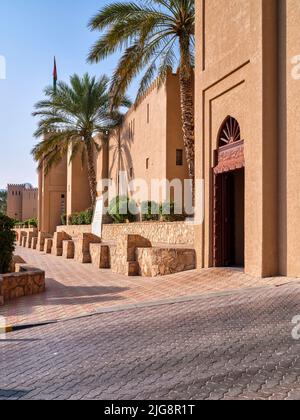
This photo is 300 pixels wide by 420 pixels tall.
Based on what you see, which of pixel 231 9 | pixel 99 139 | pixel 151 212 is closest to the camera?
pixel 231 9

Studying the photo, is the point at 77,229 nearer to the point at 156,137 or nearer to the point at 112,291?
the point at 156,137

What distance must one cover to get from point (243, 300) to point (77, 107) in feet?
69.6

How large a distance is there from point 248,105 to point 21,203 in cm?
5247

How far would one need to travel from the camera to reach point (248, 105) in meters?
9.66

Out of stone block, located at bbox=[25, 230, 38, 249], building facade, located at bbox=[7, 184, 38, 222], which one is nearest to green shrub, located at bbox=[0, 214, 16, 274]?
stone block, located at bbox=[25, 230, 38, 249]

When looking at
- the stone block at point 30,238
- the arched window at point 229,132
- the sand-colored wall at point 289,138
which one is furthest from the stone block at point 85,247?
the stone block at point 30,238

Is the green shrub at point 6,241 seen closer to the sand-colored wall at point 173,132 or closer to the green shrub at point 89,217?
the sand-colored wall at point 173,132

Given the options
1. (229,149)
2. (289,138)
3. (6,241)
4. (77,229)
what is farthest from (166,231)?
(77,229)

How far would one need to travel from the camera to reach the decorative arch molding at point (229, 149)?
405 inches

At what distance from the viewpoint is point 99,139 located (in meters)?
31.0

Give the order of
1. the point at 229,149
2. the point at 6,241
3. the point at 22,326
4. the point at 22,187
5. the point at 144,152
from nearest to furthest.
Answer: the point at 22,326 < the point at 6,241 < the point at 229,149 < the point at 144,152 < the point at 22,187

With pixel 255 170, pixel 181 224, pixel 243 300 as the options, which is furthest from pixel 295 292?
pixel 181 224

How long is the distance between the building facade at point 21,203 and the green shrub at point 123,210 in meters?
37.3

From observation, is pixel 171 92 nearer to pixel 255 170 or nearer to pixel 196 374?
pixel 255 170
